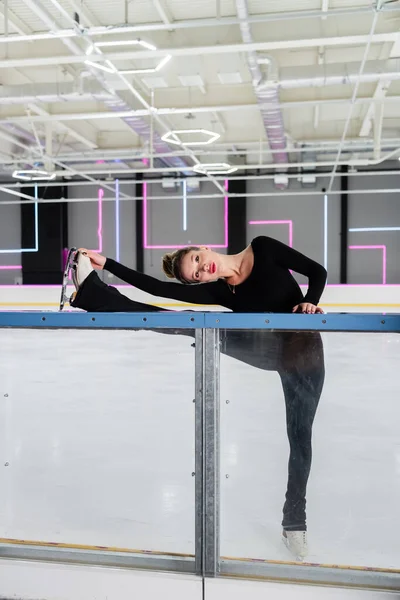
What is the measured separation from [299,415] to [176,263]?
2.01 ft

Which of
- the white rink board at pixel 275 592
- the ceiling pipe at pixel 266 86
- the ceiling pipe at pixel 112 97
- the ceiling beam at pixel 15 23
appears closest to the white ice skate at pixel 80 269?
the white rink board at pixel 275 592

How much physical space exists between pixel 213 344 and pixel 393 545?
31.9 inches

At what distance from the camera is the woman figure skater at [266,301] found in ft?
5.20

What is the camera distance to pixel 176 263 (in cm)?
182

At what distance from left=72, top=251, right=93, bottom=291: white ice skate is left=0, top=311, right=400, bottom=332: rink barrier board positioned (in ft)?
0.56

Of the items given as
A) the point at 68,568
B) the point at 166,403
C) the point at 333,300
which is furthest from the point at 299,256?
the point at 333,300

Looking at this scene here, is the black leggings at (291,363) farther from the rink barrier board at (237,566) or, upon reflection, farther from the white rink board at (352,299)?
the white rink board at (352,299)

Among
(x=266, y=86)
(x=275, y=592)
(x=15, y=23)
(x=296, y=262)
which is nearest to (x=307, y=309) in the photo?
(x=296, y=262)

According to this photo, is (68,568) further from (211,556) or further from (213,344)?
(213,344)

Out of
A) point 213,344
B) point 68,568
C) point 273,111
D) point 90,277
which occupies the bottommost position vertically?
point 68,568

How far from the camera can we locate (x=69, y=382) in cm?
188

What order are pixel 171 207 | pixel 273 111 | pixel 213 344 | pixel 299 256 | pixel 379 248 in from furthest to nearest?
pixel 171 207
pixel 379 248
pixel 273 111
pixel 299 256
pixel 213 344

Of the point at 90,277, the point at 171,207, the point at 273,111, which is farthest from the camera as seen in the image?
the point at 171,207

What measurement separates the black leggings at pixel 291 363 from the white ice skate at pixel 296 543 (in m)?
0.02
